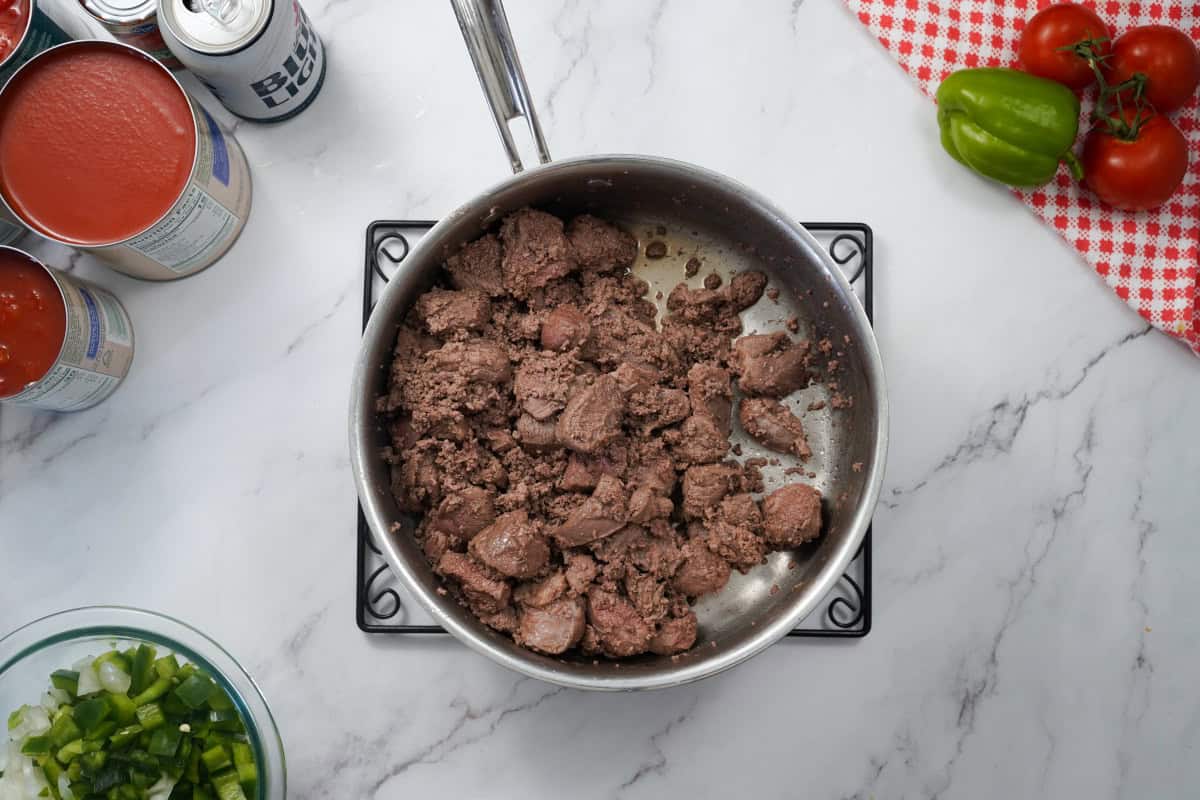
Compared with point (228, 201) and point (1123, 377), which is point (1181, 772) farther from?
point (228, 201)

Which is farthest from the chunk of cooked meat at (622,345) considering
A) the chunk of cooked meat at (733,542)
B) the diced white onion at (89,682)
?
the diced white onion at (89,682)

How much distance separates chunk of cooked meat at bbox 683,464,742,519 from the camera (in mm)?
1927

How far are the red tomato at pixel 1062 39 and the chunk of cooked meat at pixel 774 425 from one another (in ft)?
3.53

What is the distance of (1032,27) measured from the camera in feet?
→ 7.19

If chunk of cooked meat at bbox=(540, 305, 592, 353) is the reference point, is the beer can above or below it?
above

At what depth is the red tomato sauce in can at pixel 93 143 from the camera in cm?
192

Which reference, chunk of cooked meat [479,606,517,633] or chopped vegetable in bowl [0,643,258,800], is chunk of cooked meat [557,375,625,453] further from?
chopped vegetable in bowl [0,643,258,800]

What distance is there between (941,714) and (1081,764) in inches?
15.3

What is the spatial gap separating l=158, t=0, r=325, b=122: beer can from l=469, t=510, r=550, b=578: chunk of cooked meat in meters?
1.12

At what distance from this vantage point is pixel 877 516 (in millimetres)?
2219

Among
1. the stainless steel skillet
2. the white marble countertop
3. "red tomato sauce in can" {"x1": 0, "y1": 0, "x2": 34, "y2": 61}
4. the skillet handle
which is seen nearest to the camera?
the skillet handle

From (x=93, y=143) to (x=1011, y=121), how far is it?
2074mm

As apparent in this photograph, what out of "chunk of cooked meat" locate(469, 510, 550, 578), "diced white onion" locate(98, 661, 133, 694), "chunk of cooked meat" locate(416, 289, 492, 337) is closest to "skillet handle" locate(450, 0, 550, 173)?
"chunk of cooked meat" locate(416, 289, 492, 337)

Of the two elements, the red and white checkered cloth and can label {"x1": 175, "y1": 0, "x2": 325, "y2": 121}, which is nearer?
can label {"x1": 175, "y1": 0, "x2": 325, "y2": 121}
